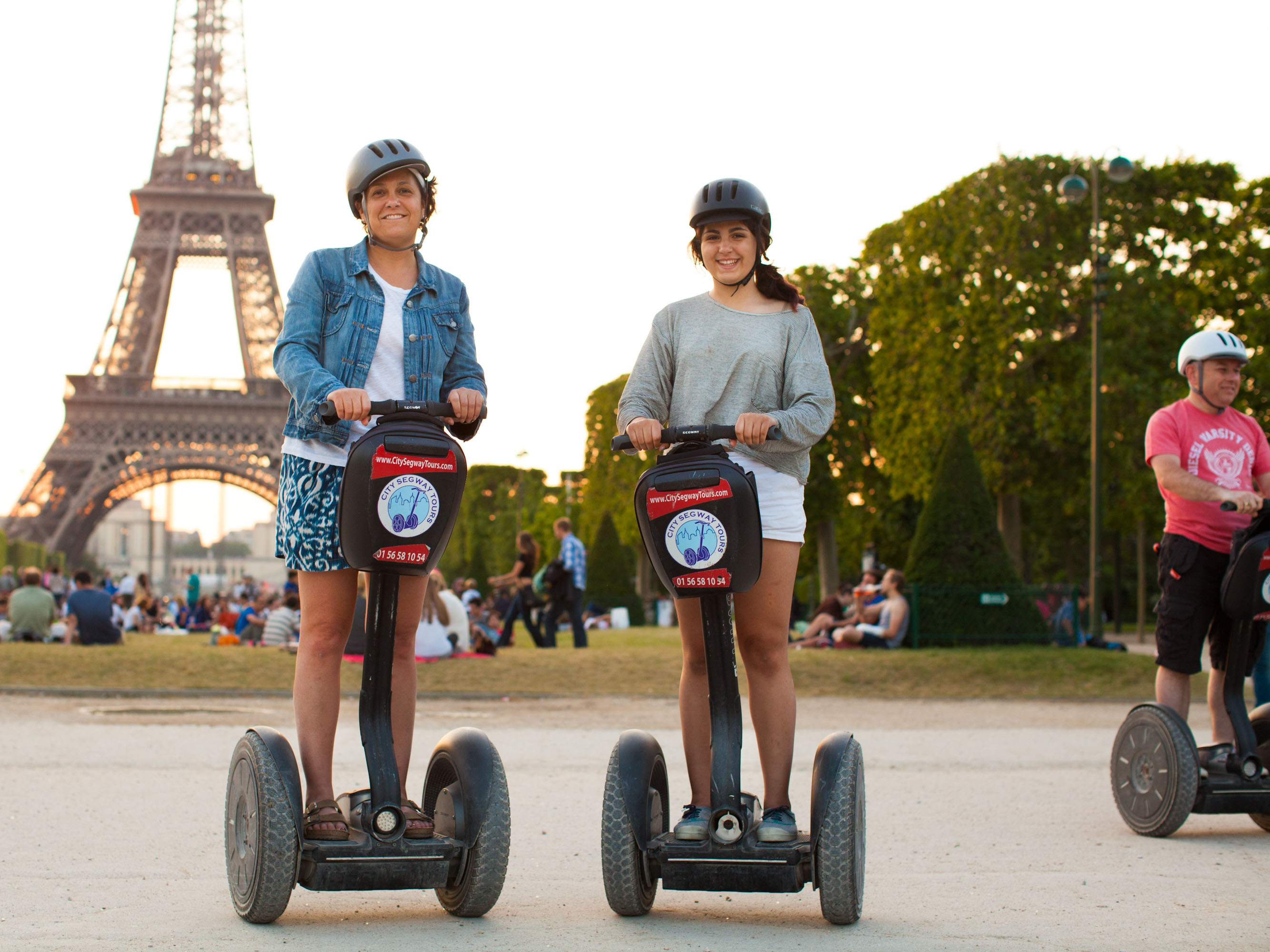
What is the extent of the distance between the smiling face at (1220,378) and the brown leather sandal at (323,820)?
3551 mm

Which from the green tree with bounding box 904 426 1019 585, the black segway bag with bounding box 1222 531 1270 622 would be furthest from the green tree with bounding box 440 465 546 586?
the black segway bag with bounding box 1222 531 1270 622

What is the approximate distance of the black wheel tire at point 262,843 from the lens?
10.5 ft

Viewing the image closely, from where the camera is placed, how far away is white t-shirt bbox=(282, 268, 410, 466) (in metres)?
3.55

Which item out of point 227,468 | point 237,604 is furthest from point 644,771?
point 227,468

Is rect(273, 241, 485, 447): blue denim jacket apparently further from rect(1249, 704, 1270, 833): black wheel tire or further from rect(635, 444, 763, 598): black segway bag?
rect(1249, 704, 1270, 833): black wheel tire

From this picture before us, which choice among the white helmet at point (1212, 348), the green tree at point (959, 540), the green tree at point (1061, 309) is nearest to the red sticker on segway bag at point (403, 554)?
the white helmet at point (1212, 348)

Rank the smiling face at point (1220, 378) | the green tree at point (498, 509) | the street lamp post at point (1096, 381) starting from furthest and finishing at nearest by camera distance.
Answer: the green tree at point (498, 509)
the street lamp post at point (1096, 381)
the smiling face at point (1220, 378)

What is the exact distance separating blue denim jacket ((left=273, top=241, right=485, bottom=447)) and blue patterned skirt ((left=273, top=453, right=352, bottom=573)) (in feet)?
0.27

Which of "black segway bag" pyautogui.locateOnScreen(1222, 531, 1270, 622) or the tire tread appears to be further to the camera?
"black segway bag" pyautogui.locateOnScreen(1222, 531, 1270, 622)

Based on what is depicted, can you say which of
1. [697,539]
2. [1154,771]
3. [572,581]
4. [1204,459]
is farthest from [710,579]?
[572,581]

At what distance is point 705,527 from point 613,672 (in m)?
10.0

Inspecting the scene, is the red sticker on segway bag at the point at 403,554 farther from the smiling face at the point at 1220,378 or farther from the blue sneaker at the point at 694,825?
the smiling face at the point at 1220,378

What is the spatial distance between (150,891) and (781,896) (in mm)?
1733

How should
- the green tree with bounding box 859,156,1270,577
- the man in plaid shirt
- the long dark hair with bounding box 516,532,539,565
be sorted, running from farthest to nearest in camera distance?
1. the green tree with bounding box 859,156,1270,577
2. the long dark hair with bounding box 516,532,539,565
3. the man in plaid shirt
